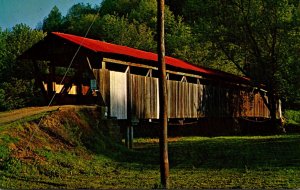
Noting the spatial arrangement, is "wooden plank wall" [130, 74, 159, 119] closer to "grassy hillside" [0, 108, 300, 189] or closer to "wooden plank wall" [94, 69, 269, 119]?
"wooden plank wall" [94, 69, 269, 119]

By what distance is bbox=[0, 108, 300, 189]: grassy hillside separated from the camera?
48.2ft

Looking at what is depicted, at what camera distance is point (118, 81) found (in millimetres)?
25969

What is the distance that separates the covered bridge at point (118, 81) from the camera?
25.0 m

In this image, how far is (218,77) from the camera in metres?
38.9

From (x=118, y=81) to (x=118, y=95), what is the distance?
0.74 meters

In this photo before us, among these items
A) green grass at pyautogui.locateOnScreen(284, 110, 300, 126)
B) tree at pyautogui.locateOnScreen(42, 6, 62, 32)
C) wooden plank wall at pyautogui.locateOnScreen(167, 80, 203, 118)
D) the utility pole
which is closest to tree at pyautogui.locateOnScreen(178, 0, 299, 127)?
wooden plank wall at pyautogui.locateOnScreen(167, 80, 203, 118)

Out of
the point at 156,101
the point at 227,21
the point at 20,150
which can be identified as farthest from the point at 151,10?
the point at 20,150

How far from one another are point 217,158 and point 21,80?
20.1 metres

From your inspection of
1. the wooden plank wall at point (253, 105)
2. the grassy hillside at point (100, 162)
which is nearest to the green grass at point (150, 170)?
the grassy hillside at point (100, 162)

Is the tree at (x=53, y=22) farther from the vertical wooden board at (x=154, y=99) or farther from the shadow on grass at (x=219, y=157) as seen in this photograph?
the shadow on grass at (x=219, y=157)

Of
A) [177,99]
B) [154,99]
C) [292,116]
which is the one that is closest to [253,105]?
[292,116]

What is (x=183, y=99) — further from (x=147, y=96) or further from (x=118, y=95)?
(x=118, y=95)

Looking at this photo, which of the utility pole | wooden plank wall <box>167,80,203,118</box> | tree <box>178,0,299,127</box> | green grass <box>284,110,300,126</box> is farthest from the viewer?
green grass <box>284,110,300,126</box>

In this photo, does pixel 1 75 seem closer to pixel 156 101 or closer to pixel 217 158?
pixel 156 101
